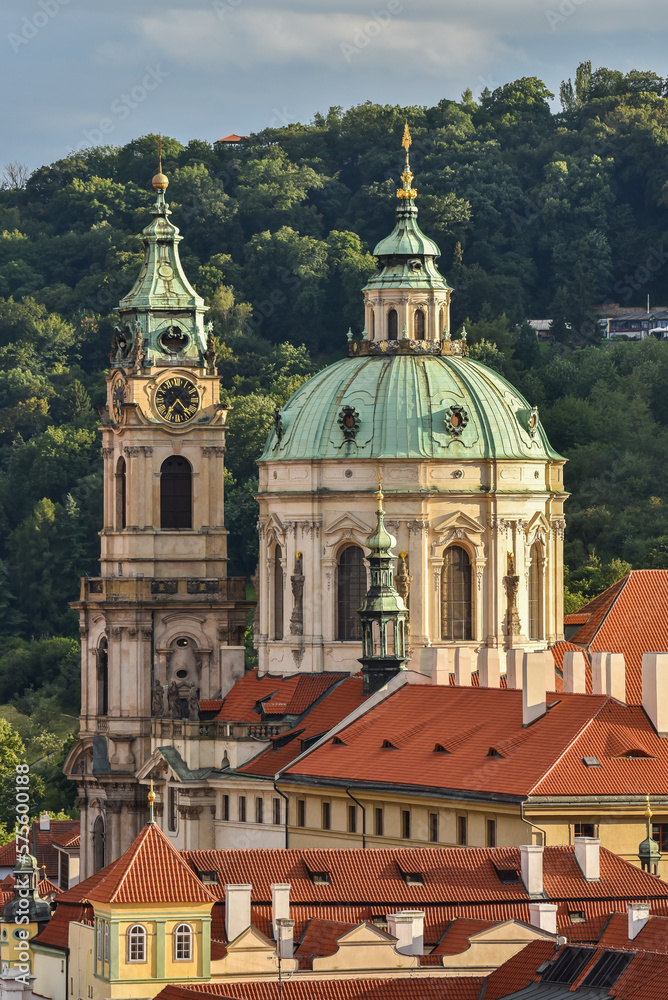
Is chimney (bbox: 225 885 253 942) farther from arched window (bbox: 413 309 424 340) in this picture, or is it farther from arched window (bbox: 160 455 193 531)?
arched window (bbox: 160 455 193 531)

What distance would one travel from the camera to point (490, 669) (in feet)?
433

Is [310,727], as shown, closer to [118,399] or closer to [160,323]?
[118,399]

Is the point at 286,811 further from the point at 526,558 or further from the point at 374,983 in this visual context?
the point at 374,983

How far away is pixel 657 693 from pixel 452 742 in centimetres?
795

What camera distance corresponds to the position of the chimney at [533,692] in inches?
4707

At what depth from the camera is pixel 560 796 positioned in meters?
114

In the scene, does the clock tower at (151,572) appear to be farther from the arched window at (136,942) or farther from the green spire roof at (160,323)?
the arched window at (136,942)

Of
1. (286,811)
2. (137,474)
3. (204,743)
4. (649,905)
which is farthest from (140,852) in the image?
(137,474)

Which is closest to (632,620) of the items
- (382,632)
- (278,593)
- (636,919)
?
(382,632)

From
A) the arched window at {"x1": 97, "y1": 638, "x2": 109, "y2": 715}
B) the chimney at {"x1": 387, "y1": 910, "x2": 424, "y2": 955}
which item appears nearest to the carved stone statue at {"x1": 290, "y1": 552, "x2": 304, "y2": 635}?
the arched window at {"x1": 97, "y1": 638, "x2": 109, "y2": 715}

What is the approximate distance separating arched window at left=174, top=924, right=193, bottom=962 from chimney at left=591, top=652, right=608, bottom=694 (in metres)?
29.6

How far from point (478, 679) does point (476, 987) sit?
126 feet

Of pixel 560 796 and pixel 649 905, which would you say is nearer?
pixel 649 905

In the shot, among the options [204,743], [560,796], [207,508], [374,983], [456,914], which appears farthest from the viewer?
[207,508]
